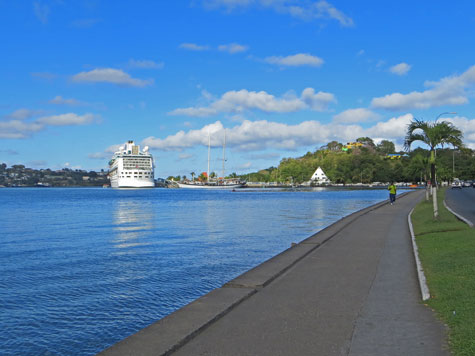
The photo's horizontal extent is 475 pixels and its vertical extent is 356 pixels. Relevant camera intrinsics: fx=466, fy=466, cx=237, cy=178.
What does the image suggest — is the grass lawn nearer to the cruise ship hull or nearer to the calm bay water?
the calm bay water

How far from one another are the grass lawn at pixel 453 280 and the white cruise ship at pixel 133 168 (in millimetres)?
146645

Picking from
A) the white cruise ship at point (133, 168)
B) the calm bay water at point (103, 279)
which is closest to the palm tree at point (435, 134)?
the calm bay water at point (103, 279)

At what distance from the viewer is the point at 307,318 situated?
7059mm

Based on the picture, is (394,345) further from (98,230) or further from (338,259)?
(98,230)

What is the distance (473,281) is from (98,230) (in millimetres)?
22860

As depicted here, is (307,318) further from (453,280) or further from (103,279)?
(103,279)

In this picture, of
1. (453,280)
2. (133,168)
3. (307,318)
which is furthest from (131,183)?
(307,318)

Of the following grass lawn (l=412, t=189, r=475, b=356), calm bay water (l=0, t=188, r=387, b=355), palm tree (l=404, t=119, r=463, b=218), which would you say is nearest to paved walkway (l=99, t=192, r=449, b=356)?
grass lawn (l=412, t=189, r=475, b=356)

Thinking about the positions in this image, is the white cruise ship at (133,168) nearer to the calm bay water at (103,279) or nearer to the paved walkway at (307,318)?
the calm bay water at (103,279)

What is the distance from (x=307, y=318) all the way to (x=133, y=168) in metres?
154

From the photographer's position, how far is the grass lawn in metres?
6.02

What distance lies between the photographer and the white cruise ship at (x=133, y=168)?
515 ft

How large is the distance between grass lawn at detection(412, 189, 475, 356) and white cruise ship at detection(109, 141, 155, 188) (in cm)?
14664

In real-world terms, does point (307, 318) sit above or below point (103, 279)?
above
